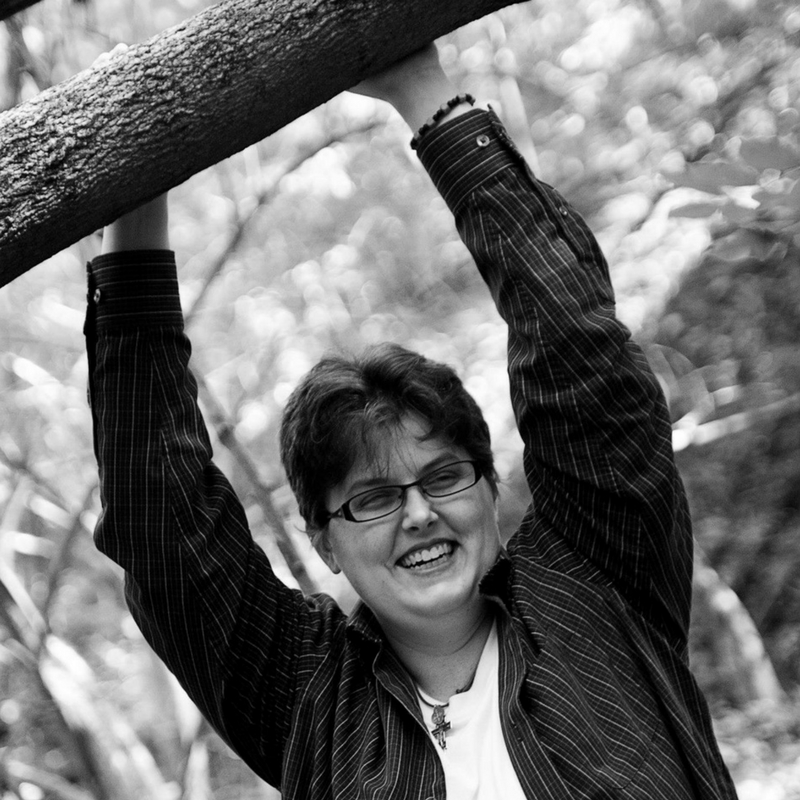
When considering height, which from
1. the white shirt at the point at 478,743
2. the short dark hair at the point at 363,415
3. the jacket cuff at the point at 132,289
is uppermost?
the jacket cuff at the point at 132,289

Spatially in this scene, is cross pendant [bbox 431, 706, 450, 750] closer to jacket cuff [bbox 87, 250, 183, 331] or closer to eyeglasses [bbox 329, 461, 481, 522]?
eyeglasses [bbox 329, 461, 481, 522]

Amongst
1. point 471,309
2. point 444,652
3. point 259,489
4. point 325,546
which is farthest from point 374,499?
point 471,309

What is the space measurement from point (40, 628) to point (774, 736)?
3.02 m

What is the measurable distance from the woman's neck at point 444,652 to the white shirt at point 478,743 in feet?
0.07

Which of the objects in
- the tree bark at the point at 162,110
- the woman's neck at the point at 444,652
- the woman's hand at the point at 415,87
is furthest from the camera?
the woman's neck at the point at 444,652

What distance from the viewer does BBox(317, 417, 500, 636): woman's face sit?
1.42 metres

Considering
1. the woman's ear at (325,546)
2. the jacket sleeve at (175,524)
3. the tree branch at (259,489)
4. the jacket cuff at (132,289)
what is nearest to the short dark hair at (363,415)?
the woman's ear at (325,546)

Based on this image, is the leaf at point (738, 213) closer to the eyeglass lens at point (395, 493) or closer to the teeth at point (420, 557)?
the eyeglass lens at point (395, 493)

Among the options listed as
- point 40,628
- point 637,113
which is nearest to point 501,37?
point 637,113

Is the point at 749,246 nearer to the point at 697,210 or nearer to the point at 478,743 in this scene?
the point at 697,210

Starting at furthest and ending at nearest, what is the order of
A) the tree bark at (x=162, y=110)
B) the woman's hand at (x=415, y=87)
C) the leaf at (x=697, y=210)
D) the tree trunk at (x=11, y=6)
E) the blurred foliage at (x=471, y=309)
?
1. the blurred foliage at (x=471, y=309)
2. the leaf at (x=697, y=210)
3. the woman's hand at (x=415, y=87)
4. the tree trunk at (x=11, y=6)
5. the tree bark at (x=162, y=110)

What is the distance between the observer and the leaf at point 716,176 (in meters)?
1.50

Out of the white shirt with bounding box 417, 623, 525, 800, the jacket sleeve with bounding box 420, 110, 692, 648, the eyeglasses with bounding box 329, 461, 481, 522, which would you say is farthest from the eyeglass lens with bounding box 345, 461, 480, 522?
the white shirt with bounding box 417, 623, 525, 800

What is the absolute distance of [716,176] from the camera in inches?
59.9
